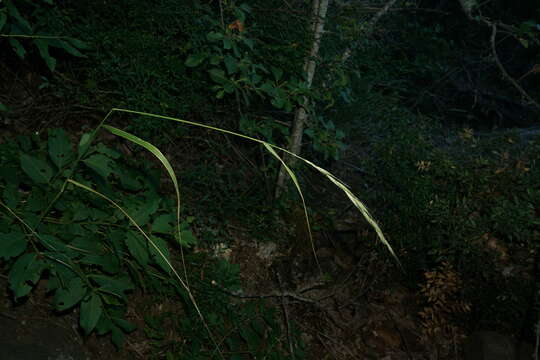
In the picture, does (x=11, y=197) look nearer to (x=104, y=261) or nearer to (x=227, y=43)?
(x=104, y=261)

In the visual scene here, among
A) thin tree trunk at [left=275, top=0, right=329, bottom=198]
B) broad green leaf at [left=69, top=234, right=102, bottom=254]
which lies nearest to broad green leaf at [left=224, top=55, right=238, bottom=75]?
thin tree trunk at [left=275, top=0, right=329, bottom=198]

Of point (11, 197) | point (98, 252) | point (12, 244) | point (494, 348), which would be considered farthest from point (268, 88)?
point (494, 348)

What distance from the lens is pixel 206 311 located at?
7.29 ft

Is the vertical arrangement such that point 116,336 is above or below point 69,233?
below

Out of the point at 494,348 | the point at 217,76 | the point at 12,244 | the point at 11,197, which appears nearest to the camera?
the point at 12,244

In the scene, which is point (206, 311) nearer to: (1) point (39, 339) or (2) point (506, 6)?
(1) point (39, 339)

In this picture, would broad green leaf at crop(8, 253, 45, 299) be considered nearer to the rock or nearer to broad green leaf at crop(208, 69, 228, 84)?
broad green leaf at crop(208, 69, 228, 84)

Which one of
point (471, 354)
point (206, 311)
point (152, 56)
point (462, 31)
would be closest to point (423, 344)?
point (471, 354)

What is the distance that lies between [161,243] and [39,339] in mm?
637

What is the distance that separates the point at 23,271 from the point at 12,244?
10 cm

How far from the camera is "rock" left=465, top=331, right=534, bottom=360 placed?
283cm

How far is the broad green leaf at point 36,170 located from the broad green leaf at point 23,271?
0.35 m

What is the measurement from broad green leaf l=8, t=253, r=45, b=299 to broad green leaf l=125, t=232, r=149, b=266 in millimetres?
344

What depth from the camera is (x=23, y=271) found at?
1.25m
